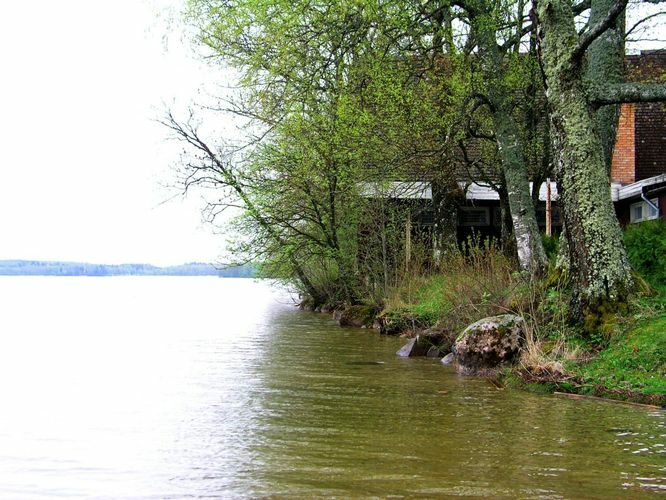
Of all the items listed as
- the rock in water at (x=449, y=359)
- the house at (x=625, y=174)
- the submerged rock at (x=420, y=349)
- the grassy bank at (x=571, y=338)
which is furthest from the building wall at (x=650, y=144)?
the rock in water at (x=449, y=359)

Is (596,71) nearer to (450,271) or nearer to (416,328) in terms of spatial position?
(450,271)

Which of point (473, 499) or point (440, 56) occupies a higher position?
point (440, 56)

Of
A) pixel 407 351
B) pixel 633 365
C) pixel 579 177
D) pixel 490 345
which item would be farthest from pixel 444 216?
pixel 633 365

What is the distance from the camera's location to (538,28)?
11406 millimetres

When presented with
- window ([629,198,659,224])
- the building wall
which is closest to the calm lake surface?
window ([629,198,659,224])

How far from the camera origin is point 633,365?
30.9 ft

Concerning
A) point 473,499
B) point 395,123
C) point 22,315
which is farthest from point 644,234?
point 22,315

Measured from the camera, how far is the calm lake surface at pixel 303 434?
218 inches

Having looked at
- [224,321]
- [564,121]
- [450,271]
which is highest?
[564,121]

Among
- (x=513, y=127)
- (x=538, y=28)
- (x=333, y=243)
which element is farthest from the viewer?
(x=333, y=243)

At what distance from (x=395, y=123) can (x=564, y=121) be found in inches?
225

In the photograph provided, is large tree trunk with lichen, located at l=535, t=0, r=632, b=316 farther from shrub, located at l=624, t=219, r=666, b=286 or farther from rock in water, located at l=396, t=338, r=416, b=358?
rock in water, located at l=396, t=338, r=416, b=358

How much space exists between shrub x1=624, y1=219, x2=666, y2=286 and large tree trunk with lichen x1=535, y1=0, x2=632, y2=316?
9.94 feet

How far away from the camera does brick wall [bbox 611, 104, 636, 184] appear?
26.8 meters
